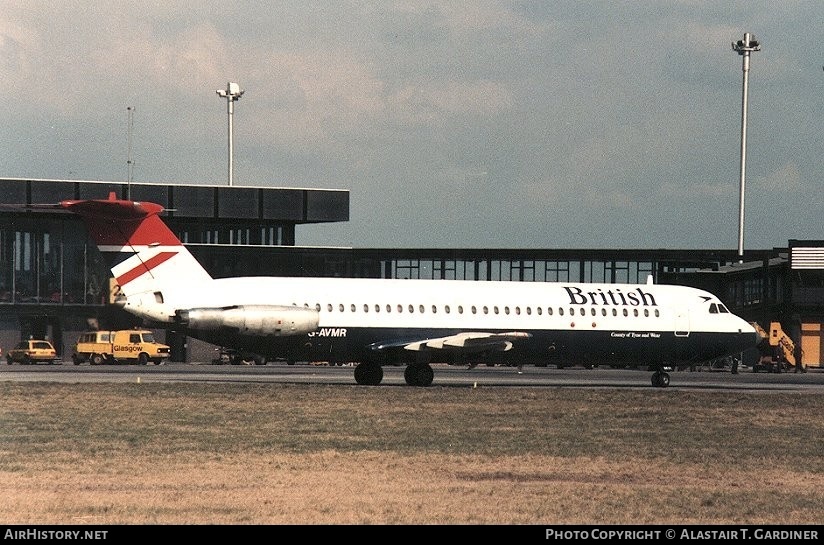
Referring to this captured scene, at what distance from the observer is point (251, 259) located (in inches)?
3423

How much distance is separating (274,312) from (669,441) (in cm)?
1872

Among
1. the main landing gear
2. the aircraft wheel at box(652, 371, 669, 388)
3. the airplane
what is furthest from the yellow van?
the aircraft wheel at box(652, 371, 669, 388)

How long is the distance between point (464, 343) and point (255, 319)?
7041 mm

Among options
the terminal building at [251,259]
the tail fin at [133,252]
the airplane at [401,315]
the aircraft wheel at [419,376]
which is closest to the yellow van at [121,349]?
the terminal building at [251,259]

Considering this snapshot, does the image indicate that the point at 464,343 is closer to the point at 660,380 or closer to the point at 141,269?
the point at 660,380

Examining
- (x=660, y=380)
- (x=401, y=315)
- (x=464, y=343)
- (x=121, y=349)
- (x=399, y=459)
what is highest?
(x=401, y=315)

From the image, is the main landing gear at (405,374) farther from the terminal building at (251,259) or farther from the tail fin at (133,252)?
the terminal building at (251,259)

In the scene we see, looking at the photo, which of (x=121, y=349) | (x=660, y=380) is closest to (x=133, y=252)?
(x=660, y=380)

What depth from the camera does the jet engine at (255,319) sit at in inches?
1662

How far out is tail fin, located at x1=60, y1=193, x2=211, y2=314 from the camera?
139ft

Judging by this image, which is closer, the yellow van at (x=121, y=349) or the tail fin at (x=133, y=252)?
the tail fin at (x=133, y=252)

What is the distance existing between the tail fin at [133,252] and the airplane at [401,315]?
31 millimetres

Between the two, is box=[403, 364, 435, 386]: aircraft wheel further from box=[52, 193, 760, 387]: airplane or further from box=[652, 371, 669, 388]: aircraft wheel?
box=[652, 371, 669, 388]: aircraft wheel
